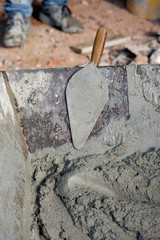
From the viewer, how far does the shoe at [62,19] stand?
12.3 feet

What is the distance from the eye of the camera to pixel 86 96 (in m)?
1.63

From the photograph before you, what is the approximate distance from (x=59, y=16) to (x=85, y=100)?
253 cm

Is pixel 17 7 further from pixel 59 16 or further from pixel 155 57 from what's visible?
pixel 155 57

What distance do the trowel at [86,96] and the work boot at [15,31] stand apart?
1971 mm

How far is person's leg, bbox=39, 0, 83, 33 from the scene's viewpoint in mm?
3719

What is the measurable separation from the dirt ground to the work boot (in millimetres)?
95

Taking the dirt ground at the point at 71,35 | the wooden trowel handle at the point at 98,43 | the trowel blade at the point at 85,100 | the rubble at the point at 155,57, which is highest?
the wooden trowel handle at the point at 98,43

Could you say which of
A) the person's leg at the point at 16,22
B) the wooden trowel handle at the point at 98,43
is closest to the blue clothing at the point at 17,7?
the person's leg at the point at 16,22

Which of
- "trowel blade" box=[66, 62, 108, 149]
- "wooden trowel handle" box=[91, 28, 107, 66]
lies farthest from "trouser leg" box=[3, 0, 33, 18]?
"trowel blade" box=[66, 62, 108, 149]

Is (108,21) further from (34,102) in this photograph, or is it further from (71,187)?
(71,187)

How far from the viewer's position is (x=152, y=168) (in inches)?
61.9

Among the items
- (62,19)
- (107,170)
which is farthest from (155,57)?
(107,170)

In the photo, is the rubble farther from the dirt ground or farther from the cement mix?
the cement mix

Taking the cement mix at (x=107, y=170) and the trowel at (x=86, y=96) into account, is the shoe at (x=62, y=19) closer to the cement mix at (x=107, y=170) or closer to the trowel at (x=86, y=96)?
the trowel at (x=86, y=96)
